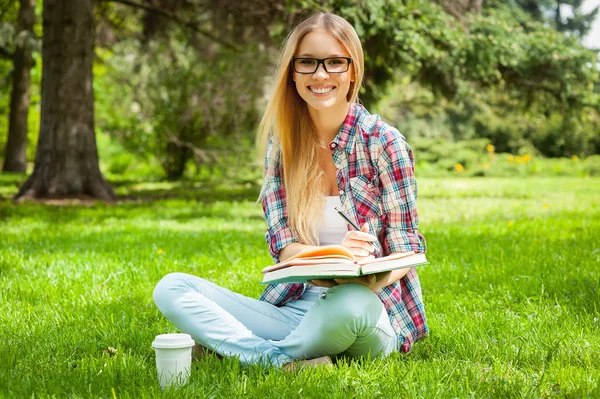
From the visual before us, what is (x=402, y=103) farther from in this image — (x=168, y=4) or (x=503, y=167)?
(x=168, y=4)

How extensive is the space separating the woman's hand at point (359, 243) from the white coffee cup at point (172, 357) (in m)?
0.65

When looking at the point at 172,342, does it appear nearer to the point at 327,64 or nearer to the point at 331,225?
the point at 331,225

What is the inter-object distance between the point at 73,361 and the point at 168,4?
32.7ft

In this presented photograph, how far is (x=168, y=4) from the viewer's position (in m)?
11.8

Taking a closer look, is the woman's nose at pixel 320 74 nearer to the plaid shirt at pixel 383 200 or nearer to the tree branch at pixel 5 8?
the plaid shirt at pixel 383 200

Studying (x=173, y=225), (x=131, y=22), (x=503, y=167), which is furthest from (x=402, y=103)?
(x=173, y=225)

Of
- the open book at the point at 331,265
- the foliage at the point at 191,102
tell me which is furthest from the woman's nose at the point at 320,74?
the foliage at the point at 191,102

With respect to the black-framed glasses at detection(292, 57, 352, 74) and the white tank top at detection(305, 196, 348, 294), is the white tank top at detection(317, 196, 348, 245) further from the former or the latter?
the black-framed glasses at detection(292, 57, 352, 74)

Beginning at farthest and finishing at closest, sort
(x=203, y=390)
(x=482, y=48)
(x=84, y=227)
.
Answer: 1. (x=482, y=48)
2. (x=84, y=227)
3. (x=203, y=390)

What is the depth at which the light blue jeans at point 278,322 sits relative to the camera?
2.54m

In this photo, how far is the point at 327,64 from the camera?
2.83m

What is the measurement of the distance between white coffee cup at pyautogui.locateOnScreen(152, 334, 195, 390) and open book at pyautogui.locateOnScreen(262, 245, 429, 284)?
1.17 ft

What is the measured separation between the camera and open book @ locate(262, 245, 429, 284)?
2.29m

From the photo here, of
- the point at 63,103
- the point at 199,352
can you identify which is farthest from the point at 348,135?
the point at 63,103
